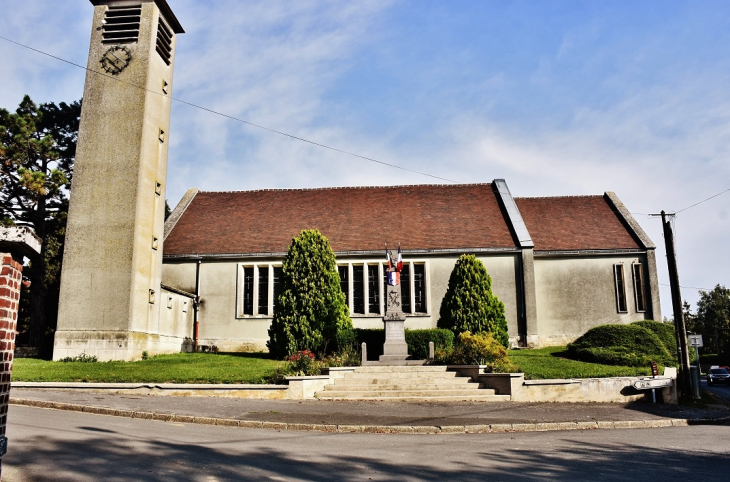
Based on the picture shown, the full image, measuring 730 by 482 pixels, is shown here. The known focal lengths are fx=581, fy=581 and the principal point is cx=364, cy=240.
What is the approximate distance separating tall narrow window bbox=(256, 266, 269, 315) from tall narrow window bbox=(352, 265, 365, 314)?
4.39 m

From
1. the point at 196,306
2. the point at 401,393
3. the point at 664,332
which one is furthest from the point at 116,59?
the point at 664,332

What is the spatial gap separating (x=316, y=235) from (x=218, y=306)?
24.9ft

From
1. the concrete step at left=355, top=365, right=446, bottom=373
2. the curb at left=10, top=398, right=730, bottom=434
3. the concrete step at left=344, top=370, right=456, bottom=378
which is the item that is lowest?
the curb at left=10, top=398, right=730, bottom=434

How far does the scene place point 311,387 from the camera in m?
17.1

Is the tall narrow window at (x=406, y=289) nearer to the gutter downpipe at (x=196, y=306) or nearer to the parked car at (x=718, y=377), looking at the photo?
the gutter downpipe at (x=196, y=306)

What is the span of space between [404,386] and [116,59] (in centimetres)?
1910

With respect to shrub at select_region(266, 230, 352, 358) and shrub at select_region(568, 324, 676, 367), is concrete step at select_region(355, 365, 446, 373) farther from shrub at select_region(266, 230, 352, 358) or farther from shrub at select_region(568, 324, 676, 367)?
shrub at select_region(568, 324, 676, 367)

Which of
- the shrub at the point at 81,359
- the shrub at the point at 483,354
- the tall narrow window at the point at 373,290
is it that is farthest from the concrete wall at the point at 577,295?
the shrub at the point at 81,359

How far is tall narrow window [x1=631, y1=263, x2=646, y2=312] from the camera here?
1147 inches

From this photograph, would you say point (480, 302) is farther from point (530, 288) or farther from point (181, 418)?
point (181, 418)

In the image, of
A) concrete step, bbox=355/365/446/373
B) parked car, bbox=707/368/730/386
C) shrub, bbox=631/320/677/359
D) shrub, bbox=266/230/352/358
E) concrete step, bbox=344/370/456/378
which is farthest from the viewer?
parked car, bbox=707/368/730/386

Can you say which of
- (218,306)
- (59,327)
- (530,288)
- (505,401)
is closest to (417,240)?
(530,288)

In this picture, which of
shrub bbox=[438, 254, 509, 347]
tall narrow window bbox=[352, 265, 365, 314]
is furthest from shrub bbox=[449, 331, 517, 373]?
tall narrow window bbox=[352, 265, 365, 314]

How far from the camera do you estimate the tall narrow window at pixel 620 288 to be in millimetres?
29141
